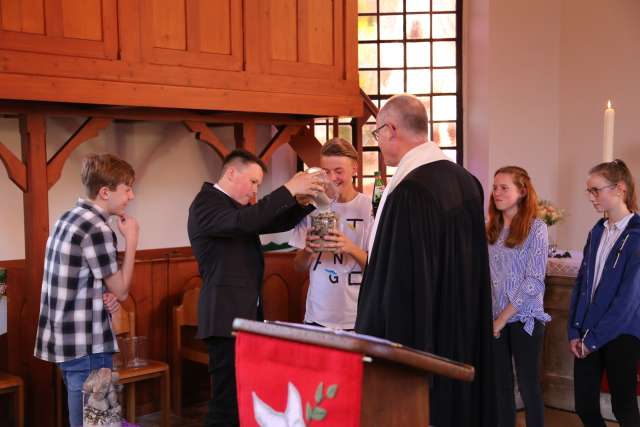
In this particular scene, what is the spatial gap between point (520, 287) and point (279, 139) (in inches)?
111

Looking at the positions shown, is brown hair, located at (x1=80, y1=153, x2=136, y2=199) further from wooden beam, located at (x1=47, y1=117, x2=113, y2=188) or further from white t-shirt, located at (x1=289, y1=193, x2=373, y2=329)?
wooden beam, located at (x1=47, y1=117, x2=113, y2=188)

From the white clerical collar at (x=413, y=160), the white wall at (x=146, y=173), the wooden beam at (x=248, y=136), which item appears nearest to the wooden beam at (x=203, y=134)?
the wooden beam at (x=248, y=136)

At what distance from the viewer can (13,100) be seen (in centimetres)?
511

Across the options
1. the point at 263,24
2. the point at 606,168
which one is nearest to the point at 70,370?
the point at 606,168

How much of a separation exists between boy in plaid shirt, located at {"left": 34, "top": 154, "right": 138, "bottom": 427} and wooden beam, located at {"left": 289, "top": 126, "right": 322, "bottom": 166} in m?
3.49

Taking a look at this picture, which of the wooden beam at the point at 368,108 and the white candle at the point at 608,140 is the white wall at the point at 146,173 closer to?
the wooden beam at the point at 368,108

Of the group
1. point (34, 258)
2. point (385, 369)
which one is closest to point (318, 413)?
point (385, 369)

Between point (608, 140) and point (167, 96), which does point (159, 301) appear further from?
point (608, 140)

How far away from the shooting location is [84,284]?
3646 mm

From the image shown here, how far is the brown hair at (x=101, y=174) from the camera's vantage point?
3.68m

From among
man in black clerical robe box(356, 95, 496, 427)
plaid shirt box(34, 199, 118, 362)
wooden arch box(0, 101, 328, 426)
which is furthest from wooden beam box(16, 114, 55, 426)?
man in black clerical robe box(356, 95, 496, 427)

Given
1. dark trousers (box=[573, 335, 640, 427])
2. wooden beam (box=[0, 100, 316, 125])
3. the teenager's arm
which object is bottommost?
dark trousers (box=[573, 335, 640, 427])

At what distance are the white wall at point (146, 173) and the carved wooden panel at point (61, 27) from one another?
1219 millimetres

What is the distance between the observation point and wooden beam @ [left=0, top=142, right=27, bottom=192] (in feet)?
16.7
